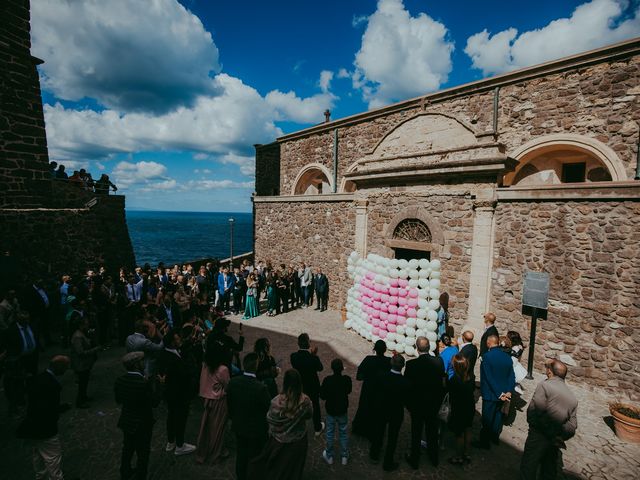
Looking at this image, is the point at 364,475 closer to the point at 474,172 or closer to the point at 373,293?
the point at 373,293

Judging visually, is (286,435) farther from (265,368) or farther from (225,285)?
(225,285)

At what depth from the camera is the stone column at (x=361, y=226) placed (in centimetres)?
1153

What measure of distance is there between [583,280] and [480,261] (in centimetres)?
215

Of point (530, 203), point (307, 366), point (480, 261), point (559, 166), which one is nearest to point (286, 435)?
point (307, 366)

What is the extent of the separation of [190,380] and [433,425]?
11.9ft

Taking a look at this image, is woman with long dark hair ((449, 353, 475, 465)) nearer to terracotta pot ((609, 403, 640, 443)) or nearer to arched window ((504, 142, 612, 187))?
terracotta pot ((609, 403, 640, 443))

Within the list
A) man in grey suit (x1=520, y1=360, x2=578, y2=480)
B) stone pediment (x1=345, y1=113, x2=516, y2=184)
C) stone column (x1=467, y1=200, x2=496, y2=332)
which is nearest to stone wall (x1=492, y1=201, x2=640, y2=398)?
stone column (x1=467, y1=200, x2=496, y2=332)

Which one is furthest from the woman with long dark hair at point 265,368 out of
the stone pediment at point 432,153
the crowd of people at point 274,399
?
the stone pediment at point 432,153

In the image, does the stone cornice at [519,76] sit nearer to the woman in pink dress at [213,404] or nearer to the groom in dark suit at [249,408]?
the groom in dark suit at [249,408]

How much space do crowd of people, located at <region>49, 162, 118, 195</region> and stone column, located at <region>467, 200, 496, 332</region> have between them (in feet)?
47.6

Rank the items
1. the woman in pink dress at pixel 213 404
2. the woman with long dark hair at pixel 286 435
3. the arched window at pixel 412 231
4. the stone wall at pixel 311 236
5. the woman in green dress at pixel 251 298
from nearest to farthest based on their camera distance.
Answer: the woman with long dark hair at pixel 286 435 < the woman in pink dress at pixel 213 404 < the arched window at pixel 412 231 < the woman in green dress at pixel 251 298 < the stone wall at pixel 311 236

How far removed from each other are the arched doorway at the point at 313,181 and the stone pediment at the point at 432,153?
526cm

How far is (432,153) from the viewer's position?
948 cm

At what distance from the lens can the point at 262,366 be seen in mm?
4664
